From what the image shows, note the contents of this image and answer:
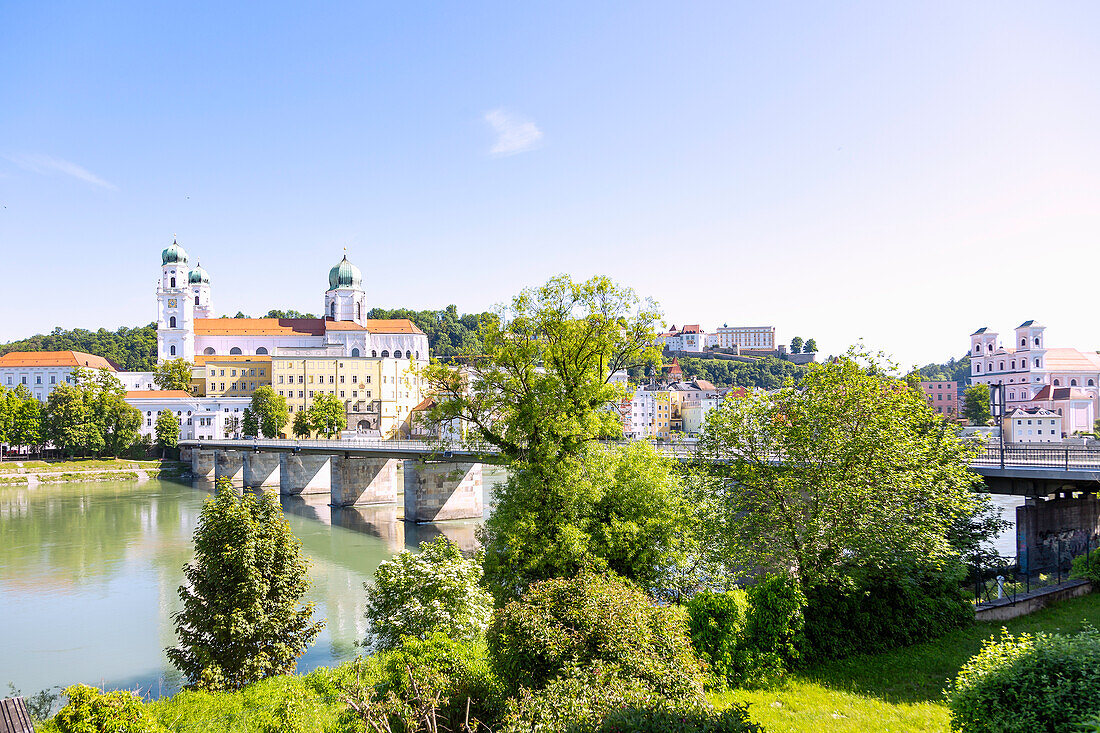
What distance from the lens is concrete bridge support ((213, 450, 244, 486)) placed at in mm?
78500

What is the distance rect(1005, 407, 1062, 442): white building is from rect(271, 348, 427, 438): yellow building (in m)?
86.5

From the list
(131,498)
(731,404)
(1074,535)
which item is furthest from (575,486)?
(131,498)

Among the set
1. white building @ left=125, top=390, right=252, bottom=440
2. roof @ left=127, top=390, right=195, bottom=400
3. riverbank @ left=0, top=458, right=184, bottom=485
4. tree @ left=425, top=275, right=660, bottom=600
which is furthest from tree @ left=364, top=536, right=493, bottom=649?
roof @ left=127, top=390, right=195, bottom=400

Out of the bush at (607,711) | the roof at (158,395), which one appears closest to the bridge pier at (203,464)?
the roof at (158,395)

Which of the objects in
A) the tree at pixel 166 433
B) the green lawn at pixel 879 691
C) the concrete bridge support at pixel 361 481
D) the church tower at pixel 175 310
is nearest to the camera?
the green lawn at pixel 879 691

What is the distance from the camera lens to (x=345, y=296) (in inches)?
5674

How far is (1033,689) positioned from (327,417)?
10417 cm

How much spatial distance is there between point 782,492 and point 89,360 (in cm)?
14330

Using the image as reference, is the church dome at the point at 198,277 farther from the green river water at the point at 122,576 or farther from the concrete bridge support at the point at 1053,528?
the concrete bridge support at the point at 1053,528

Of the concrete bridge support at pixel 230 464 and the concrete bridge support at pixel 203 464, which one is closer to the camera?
the concrete bridge support at pixel 230 464

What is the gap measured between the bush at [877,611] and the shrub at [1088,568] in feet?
17.3

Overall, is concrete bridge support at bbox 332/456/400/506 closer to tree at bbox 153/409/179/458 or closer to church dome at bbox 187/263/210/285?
tree at bbox 153/409/179/458

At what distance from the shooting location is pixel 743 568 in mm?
16484

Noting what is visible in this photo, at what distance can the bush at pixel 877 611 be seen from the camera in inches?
542
